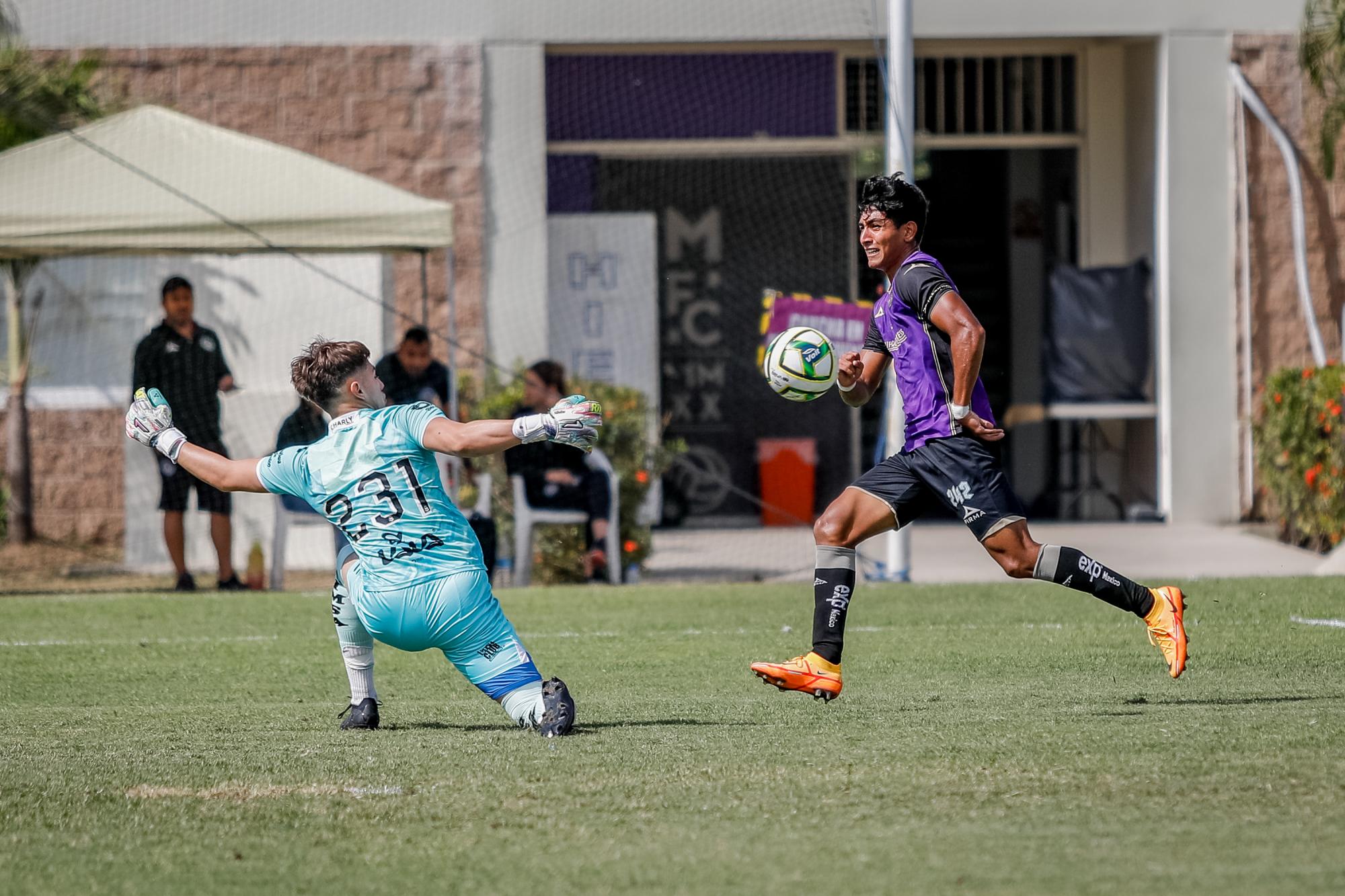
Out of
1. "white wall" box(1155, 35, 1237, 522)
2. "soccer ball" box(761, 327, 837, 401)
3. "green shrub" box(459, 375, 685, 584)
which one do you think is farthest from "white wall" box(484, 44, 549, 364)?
"soccer ball" box(761, 327, 837, 401)

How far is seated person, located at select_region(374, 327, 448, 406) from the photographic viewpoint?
39.9ft

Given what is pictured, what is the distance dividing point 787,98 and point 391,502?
1094cm

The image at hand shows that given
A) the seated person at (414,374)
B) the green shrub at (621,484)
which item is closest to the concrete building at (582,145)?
the green shrub at (621,484)

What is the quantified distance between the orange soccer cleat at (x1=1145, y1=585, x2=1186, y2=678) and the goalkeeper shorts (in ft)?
7.42

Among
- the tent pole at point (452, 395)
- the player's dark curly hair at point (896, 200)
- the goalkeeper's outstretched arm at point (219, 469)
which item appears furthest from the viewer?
the tent pole at point (452, 395)

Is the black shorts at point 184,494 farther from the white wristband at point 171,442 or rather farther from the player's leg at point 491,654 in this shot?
the player's leg at point 491,654

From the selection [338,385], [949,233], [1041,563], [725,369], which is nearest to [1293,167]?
[949,233]

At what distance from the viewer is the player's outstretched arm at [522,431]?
5219 millimetres

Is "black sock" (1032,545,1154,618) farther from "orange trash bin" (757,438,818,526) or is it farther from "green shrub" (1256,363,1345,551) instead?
"orange trash bin" (757,438,818,526)

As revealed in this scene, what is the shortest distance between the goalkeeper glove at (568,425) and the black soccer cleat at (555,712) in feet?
3.15

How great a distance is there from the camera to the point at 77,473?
49.2 feet

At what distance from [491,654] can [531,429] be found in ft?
3.07

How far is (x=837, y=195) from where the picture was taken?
16.2 m

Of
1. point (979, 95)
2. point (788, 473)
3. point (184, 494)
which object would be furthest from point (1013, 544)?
point (979, 95)
